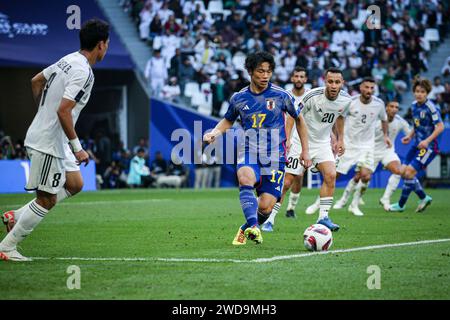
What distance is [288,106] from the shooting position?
11.3m

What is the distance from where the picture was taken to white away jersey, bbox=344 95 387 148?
1853cm

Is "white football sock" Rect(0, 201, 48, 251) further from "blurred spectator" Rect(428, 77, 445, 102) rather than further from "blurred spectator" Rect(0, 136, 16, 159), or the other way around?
"blurred spectator" Rect(428, 77, 445, 102)

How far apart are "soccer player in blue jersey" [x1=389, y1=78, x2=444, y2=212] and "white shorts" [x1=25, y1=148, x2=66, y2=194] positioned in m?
11.2

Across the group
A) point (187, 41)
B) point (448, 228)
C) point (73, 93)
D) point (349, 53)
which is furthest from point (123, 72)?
point (73, 93)

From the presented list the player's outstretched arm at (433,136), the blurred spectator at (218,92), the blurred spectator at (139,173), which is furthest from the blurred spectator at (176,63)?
the player's outstretched arm at (433,136)

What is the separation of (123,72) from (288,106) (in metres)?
21.5

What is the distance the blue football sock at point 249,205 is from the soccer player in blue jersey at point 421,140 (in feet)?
28.6

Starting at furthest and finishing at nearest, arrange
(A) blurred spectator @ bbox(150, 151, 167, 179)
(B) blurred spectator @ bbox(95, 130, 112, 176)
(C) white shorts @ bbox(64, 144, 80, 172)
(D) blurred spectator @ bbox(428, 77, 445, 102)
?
(D) blurred spectator @ bbox(428, 77, 445, 102) → (B) blurred spectator @ bbox(95, 130, 112, 176) → (A) blurred spectator @ bbox(150, 151, 167, 179) → (C) white shorts @ bbox(64, 144, 80, 172)

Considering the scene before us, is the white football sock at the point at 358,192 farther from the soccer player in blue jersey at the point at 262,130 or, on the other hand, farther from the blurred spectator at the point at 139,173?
the blurred spectator at the point at 139,173

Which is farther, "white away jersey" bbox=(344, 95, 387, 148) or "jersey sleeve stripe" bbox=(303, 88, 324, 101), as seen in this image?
"white away jersey" bbox=(344, 95, 387, 148)

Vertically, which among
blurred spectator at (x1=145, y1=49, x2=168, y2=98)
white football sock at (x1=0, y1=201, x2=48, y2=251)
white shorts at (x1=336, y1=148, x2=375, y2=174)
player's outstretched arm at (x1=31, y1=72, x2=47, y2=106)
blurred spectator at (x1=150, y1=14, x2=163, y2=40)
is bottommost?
white football sock at (x1=0, y1=201, x2=48, y2=251)

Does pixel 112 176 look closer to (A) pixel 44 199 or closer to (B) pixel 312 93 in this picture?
(B) pixel 312 93

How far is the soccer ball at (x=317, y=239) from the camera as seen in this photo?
10508 mm

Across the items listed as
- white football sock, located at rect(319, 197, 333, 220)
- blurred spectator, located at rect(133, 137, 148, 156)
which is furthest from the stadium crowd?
white football sock, located at rect(319, 197, 333, 220)
